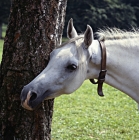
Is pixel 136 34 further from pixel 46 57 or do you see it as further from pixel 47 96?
pixel 47 96

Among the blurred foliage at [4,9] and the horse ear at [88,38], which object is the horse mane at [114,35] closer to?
the horse ear at [88,38]

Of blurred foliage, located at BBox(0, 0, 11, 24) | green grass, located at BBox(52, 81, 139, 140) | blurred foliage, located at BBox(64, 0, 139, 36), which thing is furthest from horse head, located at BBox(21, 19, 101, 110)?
blurred foliage, located at BBox(0, 0, 11, 24)

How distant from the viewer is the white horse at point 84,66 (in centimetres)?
253

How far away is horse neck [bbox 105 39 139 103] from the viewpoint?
9.33ft

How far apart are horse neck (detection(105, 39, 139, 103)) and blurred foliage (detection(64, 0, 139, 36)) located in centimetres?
2857

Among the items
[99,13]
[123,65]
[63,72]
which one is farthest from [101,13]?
[63,72]

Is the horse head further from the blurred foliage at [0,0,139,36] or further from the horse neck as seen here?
the blurred foliage at [0,0,139,36]

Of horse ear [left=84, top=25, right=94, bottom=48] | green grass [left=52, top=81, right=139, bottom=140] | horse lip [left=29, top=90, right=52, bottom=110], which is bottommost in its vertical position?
green grass [left=52, top=81, right=139, bottom=140]

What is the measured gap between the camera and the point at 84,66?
269 cm

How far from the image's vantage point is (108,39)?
293 centimetres

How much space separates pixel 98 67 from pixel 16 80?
86cm

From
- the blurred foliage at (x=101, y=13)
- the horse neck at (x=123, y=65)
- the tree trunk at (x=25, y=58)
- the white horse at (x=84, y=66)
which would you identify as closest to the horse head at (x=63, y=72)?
the white horse at (x=84, y=66)

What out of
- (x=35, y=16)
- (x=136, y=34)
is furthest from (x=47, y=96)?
(x=136, y=34)

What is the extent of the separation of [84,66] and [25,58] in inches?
26.4
